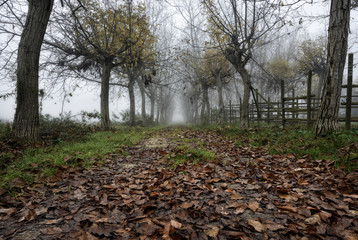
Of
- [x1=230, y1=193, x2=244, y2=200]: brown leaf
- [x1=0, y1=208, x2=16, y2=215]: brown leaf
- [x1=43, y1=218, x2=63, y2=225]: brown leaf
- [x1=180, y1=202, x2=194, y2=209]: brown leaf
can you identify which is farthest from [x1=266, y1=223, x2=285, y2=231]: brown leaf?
[x1=0, y1=208, x2=16, y2=215]: brown leaf

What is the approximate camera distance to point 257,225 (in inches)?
67.4

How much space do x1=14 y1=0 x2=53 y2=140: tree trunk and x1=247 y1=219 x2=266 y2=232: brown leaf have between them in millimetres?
5771

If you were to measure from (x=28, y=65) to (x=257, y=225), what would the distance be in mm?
6289

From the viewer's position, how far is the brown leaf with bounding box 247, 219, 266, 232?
1.66m

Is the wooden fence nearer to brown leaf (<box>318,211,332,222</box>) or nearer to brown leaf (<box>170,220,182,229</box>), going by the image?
brown leaf (<box>318,211,332,222</box>)

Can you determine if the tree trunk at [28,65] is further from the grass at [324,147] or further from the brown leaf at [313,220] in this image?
the brown leaf at [313,220]

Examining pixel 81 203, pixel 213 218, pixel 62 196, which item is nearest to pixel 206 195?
pixel 213 218

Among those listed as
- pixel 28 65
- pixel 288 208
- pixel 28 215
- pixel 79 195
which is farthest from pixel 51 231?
pixel 28 65

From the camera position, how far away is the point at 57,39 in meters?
8.84

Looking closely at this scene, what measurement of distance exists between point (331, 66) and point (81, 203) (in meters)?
6.16

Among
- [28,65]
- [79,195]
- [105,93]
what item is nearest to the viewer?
[79,195]

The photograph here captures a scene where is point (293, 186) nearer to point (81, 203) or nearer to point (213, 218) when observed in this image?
point (213, 218)

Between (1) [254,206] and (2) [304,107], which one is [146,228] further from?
(2) [304,107]

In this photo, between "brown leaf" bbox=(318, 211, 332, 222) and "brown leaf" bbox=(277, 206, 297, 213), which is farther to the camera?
"brown leaf" bbox=(277, 206, 297, 213)
